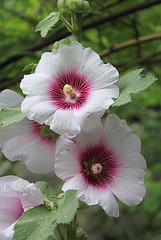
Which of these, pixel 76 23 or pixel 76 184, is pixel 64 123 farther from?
pixel 76 23

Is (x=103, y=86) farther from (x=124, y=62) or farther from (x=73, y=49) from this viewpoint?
(x=124, y=62)

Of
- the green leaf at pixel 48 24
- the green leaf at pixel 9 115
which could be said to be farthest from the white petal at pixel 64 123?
the green leaf at pixel 48 24

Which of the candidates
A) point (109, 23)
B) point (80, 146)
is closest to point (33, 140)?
point (80, 146)

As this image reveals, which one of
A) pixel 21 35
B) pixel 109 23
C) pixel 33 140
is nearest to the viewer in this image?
pixel 33 140

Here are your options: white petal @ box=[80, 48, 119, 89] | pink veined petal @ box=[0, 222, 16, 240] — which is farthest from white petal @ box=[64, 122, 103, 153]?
pink veined petal @ box=[0, 222, 16, 240]

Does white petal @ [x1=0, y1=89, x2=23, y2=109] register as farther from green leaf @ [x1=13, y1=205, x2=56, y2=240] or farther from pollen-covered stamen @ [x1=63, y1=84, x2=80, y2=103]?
green leaf @ [x1=13, y1=205, x2=56, y2=240]

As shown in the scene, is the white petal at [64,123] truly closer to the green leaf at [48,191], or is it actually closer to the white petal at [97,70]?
the white petal at [97,70]
